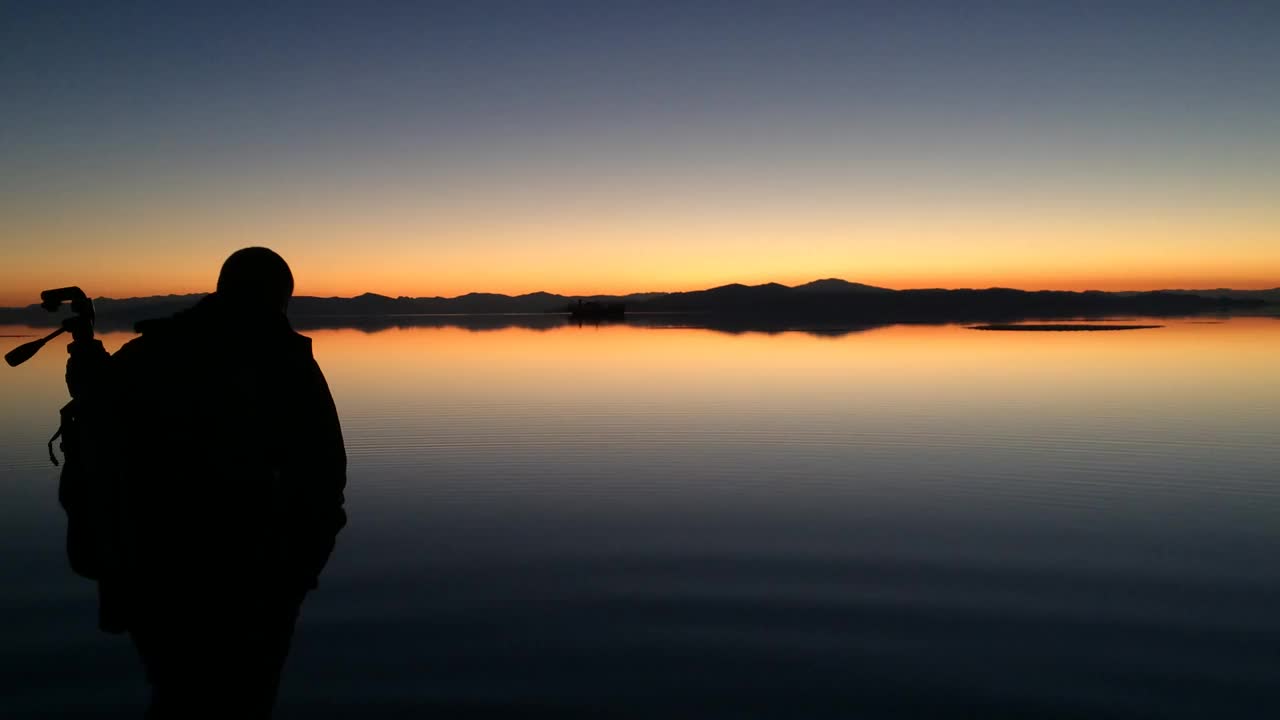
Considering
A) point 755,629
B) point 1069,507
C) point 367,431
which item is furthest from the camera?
point 367,431

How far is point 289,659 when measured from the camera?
5844mm

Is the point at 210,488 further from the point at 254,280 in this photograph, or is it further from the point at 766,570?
the point at 766,570

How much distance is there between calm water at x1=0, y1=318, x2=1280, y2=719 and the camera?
5375 millimetres

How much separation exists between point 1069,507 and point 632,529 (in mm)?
4827

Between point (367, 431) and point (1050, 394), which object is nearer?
point (367, 431)

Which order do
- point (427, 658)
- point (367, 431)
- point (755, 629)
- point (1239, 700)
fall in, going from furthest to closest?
point (367, 431) → point (755, 629) → point (427, 658) → point (1239, 700)

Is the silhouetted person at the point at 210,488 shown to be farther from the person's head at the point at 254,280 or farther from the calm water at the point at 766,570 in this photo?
the calm water at the point at 766,570

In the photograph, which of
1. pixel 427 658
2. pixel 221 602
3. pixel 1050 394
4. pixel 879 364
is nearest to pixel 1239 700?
pixel 427 658

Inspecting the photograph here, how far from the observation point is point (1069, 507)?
9.90 meters

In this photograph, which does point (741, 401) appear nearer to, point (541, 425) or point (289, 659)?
point (541, 425)

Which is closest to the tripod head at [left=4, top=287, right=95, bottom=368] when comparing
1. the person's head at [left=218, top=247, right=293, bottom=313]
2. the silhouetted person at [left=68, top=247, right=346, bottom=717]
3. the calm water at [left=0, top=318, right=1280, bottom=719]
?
the silhouetted person at [left=68, top=247, right=346, bottom=717]

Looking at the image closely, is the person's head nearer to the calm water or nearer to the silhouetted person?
the silhouetted person

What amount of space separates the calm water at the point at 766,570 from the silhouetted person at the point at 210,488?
1948 mm

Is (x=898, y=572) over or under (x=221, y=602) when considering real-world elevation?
under
